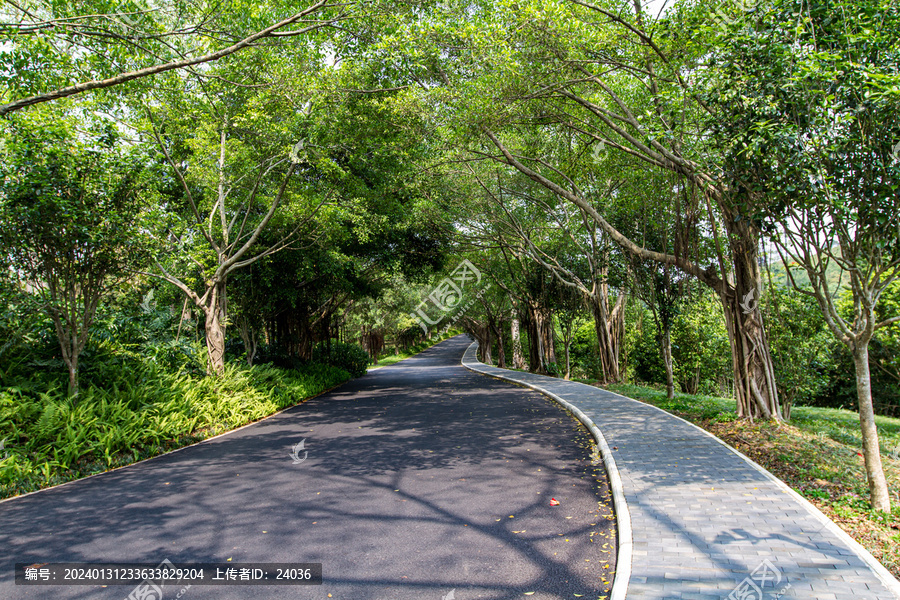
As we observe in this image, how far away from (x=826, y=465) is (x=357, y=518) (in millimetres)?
5953

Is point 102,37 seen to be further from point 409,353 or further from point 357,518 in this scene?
point 409,353

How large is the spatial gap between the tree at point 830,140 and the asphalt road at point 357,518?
11.2 feet

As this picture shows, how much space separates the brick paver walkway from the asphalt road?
39 cm

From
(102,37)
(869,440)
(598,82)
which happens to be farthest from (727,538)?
(102,37)

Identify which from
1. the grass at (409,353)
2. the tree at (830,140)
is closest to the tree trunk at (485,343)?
the grass at (409,353)

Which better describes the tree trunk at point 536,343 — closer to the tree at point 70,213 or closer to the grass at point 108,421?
the grass at point 108,421

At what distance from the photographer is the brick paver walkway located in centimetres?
354

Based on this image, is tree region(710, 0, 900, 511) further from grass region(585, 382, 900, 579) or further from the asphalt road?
the asphalt road

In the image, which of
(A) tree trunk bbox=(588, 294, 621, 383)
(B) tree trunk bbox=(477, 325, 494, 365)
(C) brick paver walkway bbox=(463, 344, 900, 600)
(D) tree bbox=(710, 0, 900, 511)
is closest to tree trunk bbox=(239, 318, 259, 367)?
(A) tree trunk bbox=(588, 294, 621, 383)

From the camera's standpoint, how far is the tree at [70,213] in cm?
782

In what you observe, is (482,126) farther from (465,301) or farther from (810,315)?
(465,301)

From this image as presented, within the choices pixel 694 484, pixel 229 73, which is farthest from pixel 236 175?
pixel 694 484

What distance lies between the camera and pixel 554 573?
3990 mm

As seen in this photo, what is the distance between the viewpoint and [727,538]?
4320mm
